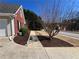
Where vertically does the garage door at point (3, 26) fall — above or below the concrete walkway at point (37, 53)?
above

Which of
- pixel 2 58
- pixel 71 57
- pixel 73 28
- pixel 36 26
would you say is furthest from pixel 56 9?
pixel 73 28

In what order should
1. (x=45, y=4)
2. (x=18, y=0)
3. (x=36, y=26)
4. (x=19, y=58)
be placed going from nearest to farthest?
(x=19, y=58) < (x=45, y=4) < (x=18, y=0) < (x=36, y=26)

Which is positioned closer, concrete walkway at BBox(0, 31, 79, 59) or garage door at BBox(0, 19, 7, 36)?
concrete walkway at BBox(0, 31, 79, 59)

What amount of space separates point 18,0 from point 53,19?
10.7 m

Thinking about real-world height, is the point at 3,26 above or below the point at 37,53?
above

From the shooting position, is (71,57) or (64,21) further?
(64,21)

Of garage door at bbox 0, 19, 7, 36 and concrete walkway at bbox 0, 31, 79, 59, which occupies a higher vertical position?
garage door at bbox 0, 19, 7, 36

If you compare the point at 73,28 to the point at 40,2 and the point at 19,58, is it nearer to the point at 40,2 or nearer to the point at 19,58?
the point at 40,2

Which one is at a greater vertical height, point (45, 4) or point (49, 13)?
point (45, 4)

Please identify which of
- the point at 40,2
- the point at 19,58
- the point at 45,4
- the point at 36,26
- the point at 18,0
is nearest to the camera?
the point at 19,58

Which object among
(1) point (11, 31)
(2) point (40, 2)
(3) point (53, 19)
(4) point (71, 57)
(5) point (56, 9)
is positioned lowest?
(4) point (71, 57)

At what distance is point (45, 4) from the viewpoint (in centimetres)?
1630

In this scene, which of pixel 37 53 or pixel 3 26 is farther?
pixel 3 26

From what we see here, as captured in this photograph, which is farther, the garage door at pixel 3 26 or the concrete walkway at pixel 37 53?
the garage door at pixel 3 26
